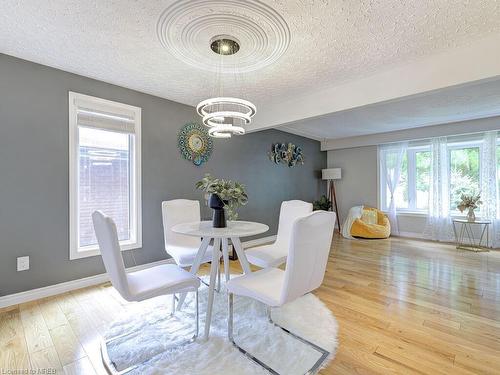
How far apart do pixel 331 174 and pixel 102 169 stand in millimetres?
5130

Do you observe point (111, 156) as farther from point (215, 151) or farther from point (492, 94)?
point (492, 94)

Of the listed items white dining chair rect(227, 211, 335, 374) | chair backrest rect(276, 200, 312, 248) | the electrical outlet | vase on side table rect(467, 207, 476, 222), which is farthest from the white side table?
the electrical outlet

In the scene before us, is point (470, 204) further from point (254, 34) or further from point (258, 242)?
point (254, 34)

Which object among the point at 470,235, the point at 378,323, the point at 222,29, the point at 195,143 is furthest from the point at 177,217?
the point at 470,235

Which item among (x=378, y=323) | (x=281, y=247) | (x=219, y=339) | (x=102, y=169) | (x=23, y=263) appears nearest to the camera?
(x=219, y=339)

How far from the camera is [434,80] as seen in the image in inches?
90.5

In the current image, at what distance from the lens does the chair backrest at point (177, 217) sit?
271cm

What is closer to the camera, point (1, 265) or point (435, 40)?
point (435, 40)

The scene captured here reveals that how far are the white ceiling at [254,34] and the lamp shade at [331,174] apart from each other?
12.0ft

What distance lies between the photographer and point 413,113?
4.14 m

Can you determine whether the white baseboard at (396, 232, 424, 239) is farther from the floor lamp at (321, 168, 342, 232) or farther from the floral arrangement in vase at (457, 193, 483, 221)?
the floor lamp at (321, 168, 342, 232)

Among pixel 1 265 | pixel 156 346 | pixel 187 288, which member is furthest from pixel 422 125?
pixel 1 265

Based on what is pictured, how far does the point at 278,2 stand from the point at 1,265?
3.21 m

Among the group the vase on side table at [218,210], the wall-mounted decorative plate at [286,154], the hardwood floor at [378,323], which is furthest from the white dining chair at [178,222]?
the wall-mounted decorative plate at [286,154]
